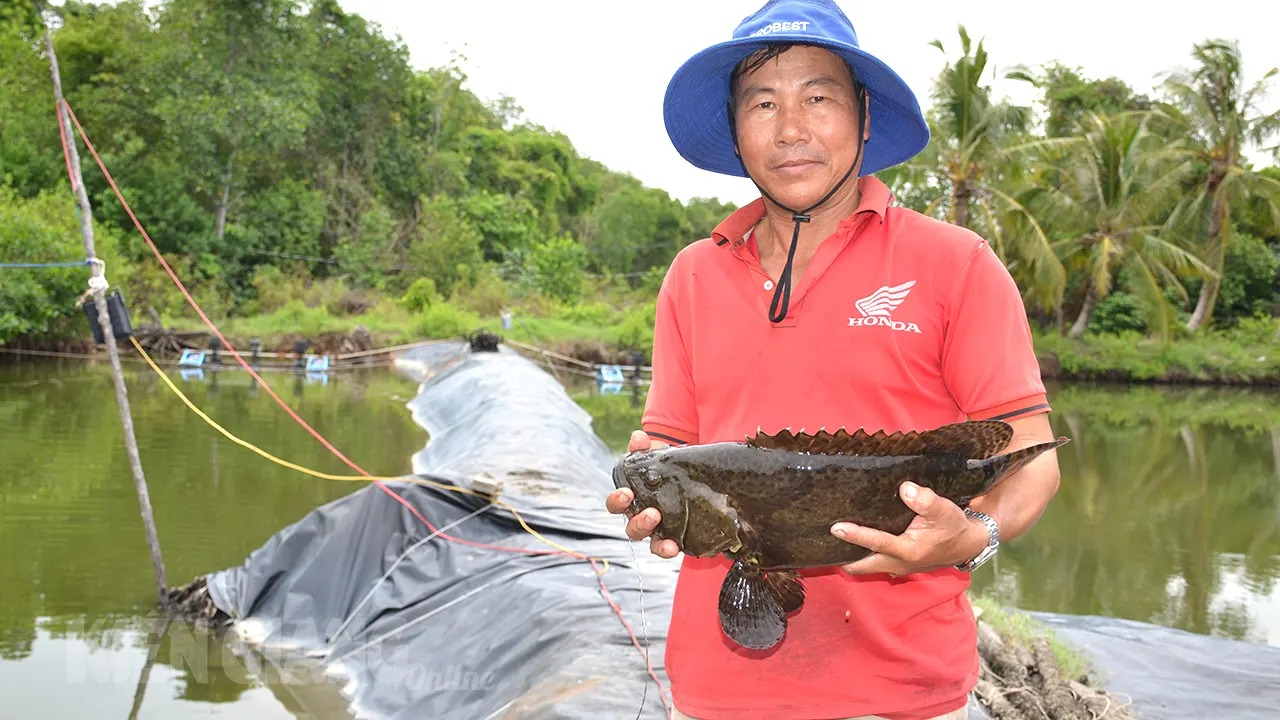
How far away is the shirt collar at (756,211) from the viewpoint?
155 centimetres

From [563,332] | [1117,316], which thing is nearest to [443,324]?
[563,332]

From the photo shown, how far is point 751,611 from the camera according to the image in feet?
4.76

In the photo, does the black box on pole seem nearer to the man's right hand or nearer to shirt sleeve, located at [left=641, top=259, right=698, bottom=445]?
shirt sleeve, located at [left=641, top=259, right=698, bottom=445]

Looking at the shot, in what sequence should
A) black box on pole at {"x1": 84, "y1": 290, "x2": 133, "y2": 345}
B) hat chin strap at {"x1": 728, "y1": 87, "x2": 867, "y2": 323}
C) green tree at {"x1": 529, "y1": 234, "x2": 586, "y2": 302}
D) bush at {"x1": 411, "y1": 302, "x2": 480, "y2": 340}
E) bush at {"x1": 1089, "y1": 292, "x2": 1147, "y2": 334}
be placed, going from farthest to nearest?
1. green tree at {"x1": 529, "y1": 234, "x2": 586, "y2": 302}
2. bush at {"x1": 1089, "y1": 292, "x2": 1147, "y2": 334}
3. bush at {"x1": 411, "y1": 302, "x2": 480, "y2": 340}
4. black box on pole at {"x1": 84, "y1": 290, "x2": 133, "y2": 345}
5. hat chin strap at {"x1": 728, "y1": 87, "x2": 867, "y2": 323}

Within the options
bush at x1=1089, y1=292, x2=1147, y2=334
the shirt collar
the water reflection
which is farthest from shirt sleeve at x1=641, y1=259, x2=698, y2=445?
bush at x1=1089, y1=292, x2=1147, y2=334

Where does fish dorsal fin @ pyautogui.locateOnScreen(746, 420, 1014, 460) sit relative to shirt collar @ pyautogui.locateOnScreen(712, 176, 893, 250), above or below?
below

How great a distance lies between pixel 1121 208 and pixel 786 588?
22711 millimetres

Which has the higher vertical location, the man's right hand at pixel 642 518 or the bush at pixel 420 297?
the man's right hand at pixel 642 518

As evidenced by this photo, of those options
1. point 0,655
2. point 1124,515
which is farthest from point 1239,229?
point 0,655

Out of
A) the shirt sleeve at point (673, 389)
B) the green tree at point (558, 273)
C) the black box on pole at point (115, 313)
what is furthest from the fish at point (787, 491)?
the green tree at point (558, 273)

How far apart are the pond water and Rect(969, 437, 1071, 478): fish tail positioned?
12.8 feet

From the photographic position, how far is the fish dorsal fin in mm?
1340

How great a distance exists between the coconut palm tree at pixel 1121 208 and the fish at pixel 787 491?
21.3m

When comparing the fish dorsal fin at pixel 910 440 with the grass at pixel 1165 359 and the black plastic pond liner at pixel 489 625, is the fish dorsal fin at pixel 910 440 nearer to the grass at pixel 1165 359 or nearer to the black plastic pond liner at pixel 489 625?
the black plastic pond liner at pixel 489 625
